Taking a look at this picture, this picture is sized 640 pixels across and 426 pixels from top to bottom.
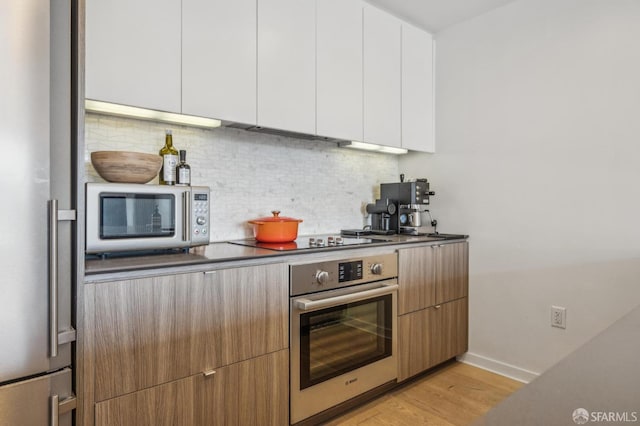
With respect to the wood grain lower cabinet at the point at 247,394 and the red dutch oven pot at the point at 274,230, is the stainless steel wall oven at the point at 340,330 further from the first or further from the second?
the red dutch oven pot at the point at 274,230

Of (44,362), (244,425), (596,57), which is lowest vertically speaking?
(244,425)

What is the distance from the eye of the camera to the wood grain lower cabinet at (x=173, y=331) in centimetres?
126

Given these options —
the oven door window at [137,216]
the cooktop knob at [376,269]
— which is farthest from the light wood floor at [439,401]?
the oven door window at [137,216]

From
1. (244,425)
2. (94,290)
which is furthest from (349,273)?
(94,290)

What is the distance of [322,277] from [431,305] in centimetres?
102

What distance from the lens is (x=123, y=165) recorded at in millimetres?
1642

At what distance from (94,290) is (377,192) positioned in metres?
2.35

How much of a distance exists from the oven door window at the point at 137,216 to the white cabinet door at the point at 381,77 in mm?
1426

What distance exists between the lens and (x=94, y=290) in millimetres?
1244

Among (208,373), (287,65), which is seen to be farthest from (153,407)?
(287,65)

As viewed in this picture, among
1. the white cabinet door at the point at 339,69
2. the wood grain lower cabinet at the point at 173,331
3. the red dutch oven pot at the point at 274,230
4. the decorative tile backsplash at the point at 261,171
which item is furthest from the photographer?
the white cabinet door at the point at 339,69

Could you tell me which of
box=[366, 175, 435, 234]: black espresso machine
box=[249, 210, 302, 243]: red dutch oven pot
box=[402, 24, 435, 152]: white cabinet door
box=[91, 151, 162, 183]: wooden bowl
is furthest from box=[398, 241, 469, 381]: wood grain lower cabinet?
box=[91, 151, 162, 183]: wooden bowl

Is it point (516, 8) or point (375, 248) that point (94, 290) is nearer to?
point (375, 248)

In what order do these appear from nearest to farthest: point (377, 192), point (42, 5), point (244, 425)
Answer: point (42, 5), point (244, 425), point (377, 192)
